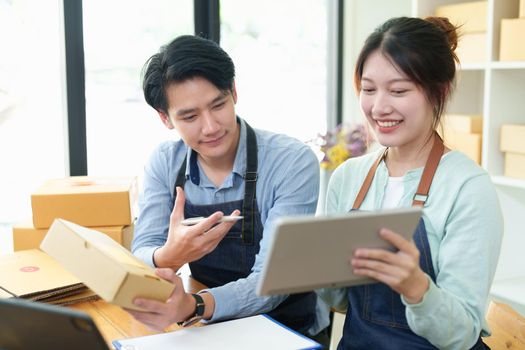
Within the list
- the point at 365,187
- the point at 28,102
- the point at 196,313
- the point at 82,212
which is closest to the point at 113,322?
the point at 196,313

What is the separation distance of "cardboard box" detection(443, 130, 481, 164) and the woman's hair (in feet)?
3.55

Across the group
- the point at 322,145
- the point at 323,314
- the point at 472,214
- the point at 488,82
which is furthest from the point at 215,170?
the point at 322,145

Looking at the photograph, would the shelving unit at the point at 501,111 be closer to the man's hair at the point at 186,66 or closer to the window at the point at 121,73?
the man's hair at the point at 186,66

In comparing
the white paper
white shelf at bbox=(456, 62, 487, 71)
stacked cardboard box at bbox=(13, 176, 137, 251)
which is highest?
white shelf at bbox=(456, 62, 487, 71)

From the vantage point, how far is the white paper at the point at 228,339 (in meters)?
1.36

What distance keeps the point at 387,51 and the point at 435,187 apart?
316 millimetres

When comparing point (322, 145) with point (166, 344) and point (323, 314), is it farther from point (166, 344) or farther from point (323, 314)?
point (166, 344)

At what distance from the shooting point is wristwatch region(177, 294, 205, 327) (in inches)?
59.6

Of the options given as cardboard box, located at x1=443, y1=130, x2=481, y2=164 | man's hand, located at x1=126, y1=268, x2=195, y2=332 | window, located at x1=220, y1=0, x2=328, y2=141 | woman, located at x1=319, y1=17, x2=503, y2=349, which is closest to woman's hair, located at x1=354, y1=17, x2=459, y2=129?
woman, located at x1=319, y1=17, x2=503, y2=349

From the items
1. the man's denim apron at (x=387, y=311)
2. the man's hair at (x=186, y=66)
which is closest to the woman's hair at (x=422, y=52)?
the man's denim apron at (x=387, y=311)

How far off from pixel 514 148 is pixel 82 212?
152cm

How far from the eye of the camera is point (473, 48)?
256 centimetres

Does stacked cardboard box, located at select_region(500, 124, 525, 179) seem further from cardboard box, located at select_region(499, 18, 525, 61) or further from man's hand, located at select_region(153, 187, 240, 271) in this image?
man's hand, located at select_region(153, 187, 240, 271)

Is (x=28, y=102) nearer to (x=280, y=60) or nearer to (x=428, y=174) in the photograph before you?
(x=280, y=60)
